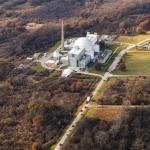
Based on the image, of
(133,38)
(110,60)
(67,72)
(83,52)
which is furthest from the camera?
(133,38)

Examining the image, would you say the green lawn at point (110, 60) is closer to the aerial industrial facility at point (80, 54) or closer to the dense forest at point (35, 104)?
the aerial industrial facility at point (80, 54)

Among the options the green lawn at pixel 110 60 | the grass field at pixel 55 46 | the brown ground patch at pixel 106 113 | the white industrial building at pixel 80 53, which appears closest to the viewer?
the brown ground patch at pixel 106 113

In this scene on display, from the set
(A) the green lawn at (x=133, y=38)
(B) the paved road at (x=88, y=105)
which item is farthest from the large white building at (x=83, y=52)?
(A) the green lawn at (x=133, y=38)

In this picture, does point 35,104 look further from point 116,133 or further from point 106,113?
point 116,133

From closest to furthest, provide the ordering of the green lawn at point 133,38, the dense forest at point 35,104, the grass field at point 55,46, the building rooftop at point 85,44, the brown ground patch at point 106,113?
1. the dense forest at point 35,104
2. the brown ground patch at point 106,113
3. the building rooftop at point 85,44
4. the grass field at point 55,46
5. the green lawn at point 133,38

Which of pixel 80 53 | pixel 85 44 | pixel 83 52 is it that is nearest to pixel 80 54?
pixel 80 53

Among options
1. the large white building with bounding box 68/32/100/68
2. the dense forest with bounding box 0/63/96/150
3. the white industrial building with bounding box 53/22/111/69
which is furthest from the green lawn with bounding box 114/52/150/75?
the dense forest with bounding box 0/63/96/150

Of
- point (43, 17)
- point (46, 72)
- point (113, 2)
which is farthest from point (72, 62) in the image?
point (113, 2)
